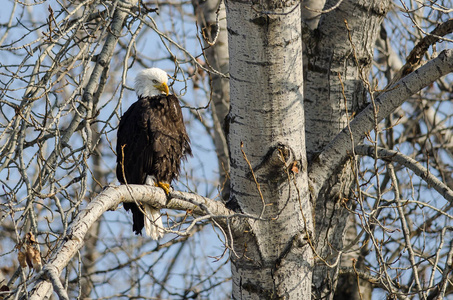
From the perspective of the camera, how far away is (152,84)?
4.27 m

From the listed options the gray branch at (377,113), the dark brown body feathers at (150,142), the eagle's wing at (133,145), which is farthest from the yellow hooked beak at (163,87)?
the gray branch at (377,113)

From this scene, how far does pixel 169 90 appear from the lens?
14.4 feet

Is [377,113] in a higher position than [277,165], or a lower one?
higher

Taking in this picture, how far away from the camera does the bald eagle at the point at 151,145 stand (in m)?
3.87

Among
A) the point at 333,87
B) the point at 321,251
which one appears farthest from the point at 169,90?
the point at 321,251

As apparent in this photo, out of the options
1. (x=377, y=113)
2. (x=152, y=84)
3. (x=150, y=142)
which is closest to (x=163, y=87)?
(x=152, y=84)

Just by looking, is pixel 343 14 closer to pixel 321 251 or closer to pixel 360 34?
pixel 360 34

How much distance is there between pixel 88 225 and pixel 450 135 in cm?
491

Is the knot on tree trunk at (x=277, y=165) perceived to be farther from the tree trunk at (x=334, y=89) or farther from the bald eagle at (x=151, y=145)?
the bald eagle at (x=151, y=145)

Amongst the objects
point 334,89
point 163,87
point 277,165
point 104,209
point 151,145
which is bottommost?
point 104,209

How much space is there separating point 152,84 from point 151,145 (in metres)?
0.60

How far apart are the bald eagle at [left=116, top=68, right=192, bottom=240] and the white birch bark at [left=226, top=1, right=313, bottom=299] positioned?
4.06 ft

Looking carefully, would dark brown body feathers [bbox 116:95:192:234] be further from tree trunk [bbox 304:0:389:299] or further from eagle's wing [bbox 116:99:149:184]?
tree trunk [bbox 304:0:389:299]

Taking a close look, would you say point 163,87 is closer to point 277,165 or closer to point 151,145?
point 151,145
